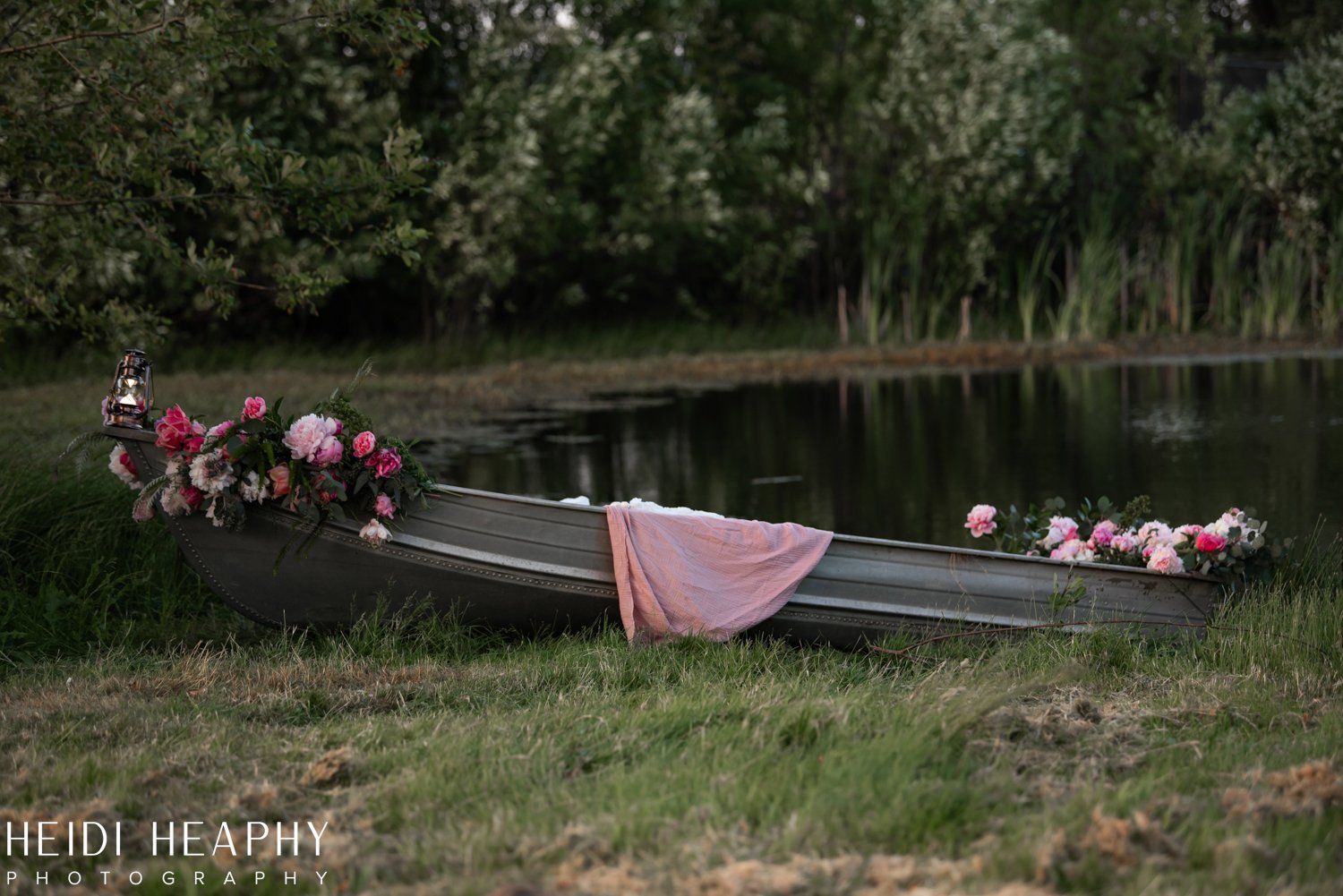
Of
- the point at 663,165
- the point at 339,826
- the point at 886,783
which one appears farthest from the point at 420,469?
the point at 663,165

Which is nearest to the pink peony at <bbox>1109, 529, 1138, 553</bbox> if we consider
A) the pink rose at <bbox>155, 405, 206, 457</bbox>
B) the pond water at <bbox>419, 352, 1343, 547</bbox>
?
the pond water at <bbox>419, 352, 1343, 547</bbox>

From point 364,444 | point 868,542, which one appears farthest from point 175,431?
point 868,542

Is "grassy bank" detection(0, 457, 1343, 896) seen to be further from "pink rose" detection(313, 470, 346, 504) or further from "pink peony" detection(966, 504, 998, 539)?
"pink peony" detection(966, 504, 998, 539)

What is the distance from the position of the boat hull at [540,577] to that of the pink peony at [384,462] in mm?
242

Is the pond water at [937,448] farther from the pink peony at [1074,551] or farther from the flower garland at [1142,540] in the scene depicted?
the pink peony at [1074,551]

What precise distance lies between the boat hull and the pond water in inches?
111

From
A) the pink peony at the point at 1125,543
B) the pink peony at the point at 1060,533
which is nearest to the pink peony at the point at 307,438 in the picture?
the pink peony at the point at 1060,533

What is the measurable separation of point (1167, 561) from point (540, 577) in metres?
2.53

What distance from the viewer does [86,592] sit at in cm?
645

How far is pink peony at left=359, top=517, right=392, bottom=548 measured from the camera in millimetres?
5781

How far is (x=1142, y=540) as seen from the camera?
257 inches

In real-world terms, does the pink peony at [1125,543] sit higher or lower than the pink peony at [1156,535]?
lower

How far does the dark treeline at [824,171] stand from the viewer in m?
20.2

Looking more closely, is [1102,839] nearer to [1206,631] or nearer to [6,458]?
[1206,631]
